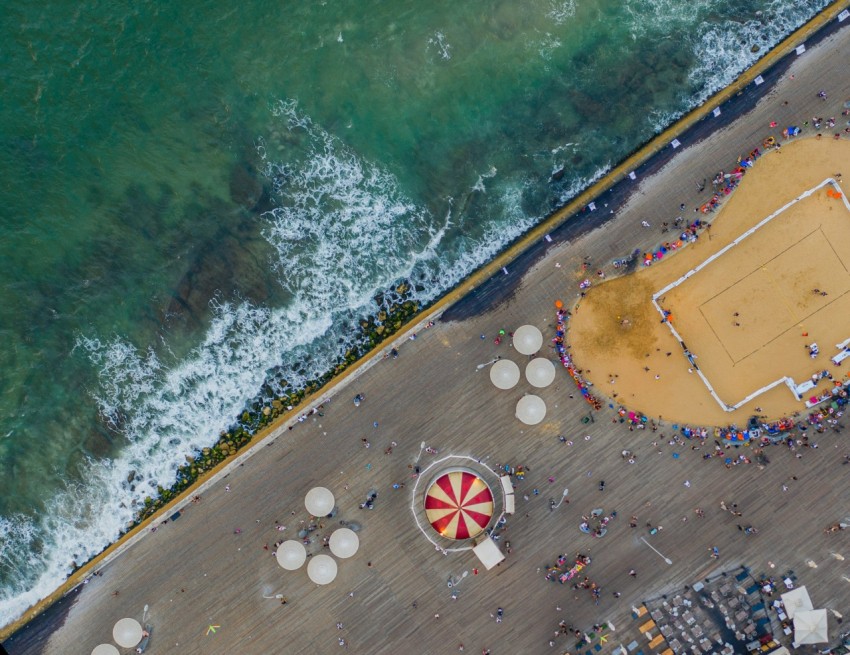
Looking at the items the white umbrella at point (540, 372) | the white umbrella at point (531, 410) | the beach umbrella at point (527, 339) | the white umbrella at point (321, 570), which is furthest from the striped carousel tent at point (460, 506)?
the beach umbrella at point (527, 339)

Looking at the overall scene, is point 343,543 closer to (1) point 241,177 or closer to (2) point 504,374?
(2) point 504,374

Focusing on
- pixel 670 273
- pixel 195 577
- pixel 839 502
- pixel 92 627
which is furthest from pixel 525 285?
pixel 92 627

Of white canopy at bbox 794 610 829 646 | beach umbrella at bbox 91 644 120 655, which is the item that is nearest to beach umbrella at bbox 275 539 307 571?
beach umbrella at bbox 91 644 120 655

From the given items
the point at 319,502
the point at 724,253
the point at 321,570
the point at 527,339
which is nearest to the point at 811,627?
the point at 724,253

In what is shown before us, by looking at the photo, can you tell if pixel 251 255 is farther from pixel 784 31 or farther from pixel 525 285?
pixel 784 31

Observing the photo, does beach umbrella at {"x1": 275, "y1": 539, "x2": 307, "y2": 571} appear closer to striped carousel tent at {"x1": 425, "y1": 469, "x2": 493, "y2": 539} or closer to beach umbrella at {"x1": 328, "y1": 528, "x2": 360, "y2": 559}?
A: beach umbrella at {"x1": 328, "y1": 528, "x2": 360, "y2": 559}

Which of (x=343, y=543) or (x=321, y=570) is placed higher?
(x=343, y=543)
